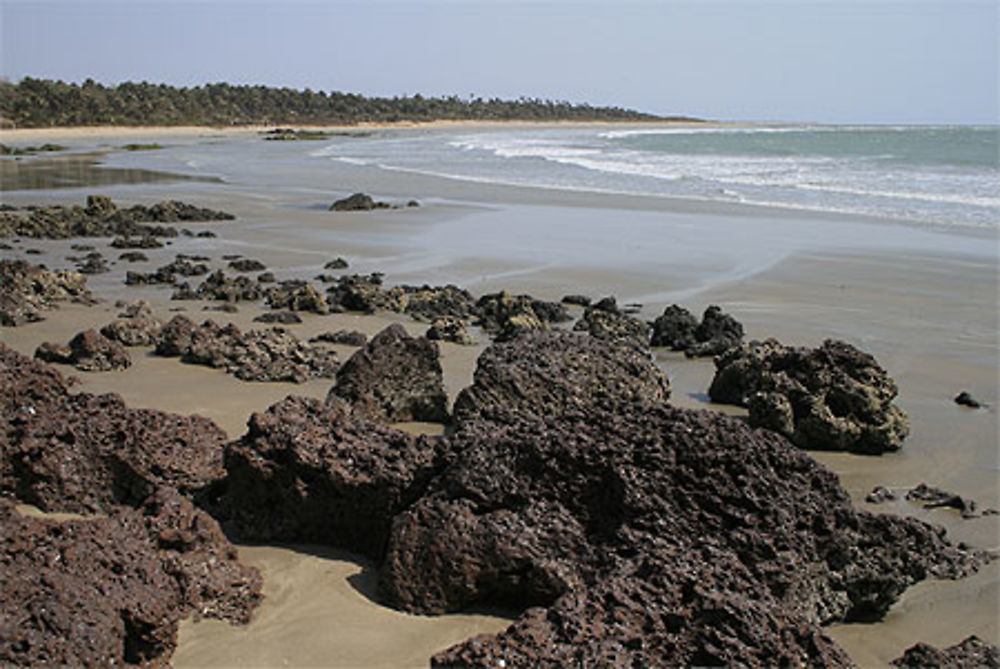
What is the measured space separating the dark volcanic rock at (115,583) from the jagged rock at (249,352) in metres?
3.07

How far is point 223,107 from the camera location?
263 feet

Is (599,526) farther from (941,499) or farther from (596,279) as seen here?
(596,279)

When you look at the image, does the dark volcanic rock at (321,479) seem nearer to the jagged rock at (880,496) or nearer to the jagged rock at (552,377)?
the jagged rock at (552,377)

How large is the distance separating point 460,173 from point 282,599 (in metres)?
26.0

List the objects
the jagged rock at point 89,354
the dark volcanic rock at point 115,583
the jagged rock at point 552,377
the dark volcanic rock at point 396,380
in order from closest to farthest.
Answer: the dark volcanic rock at point 115,583 → the jagged rock at point 552,377 → the dark volcanic rock at point 396,380 → the jagged rock at point 89,354

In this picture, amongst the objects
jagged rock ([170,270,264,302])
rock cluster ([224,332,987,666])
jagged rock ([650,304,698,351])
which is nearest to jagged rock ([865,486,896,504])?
rock cluster ([224,332,987,666])

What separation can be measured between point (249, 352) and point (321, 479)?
10.3 feet

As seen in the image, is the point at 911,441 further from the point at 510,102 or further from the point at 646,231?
the point at 510,102

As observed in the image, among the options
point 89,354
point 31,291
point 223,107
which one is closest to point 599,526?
point 89,354

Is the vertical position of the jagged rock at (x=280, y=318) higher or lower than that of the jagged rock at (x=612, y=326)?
lower

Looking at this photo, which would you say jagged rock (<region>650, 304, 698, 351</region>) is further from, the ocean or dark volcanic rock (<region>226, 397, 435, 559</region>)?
the ocean

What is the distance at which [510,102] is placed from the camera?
424ft

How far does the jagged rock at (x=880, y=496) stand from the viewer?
16.8 feet

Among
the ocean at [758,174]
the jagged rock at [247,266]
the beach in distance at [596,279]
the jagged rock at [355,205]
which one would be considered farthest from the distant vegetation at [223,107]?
the jagged rock at [247,266]
